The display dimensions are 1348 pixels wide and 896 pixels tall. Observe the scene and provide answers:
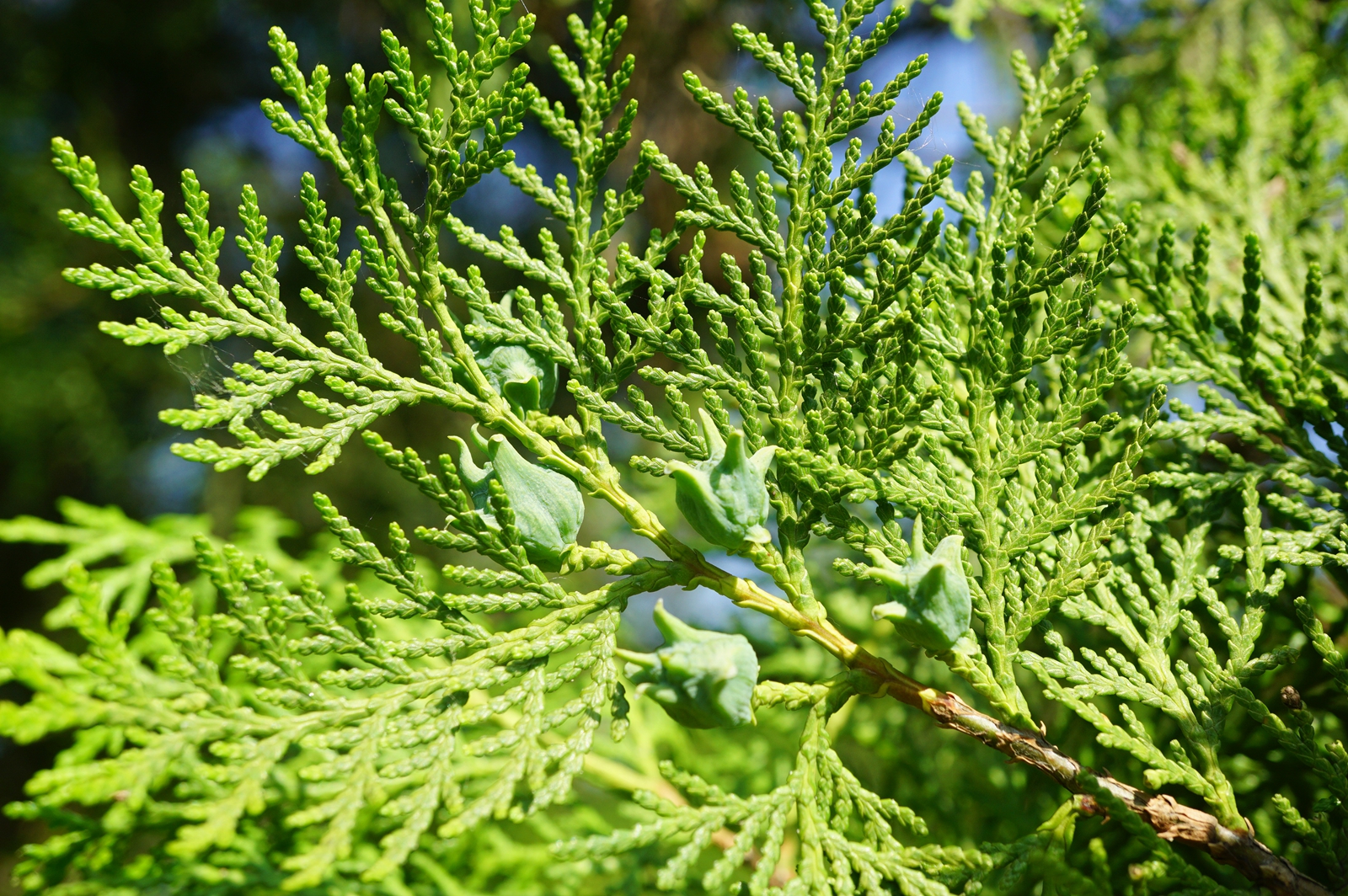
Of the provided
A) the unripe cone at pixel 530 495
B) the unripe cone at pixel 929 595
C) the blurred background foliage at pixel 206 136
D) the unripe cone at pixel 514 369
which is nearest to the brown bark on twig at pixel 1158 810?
the unripe cone at pixel 929 595

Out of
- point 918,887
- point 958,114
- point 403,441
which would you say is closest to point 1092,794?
point 918,887

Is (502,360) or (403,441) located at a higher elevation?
(403,441)

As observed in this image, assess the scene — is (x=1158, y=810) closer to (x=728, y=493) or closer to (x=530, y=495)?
Result: (x=728, y=493)

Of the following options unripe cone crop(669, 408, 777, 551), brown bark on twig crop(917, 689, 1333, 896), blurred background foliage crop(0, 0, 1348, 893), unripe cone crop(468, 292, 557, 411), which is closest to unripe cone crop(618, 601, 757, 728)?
unripe cone crop(669, 408, 777, 551)

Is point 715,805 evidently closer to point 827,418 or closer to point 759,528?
point 759,528

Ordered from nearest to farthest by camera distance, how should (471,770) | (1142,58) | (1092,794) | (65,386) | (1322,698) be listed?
(1092,794), (1322,698), (471,770), (1142,58), (65,386)

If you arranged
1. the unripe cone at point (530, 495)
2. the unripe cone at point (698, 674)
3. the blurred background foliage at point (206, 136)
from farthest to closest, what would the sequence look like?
the blurred background foliage at point (206, 136) < the unripe cone at point (530, 495) < the unripe cone at point (698, 674)

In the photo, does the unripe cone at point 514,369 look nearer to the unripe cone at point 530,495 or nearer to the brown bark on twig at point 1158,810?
the unripe cone at point 530,495

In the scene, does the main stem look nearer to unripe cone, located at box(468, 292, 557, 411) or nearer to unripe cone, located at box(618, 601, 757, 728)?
unripe cone, located at box(618, 601, 757, 728)
